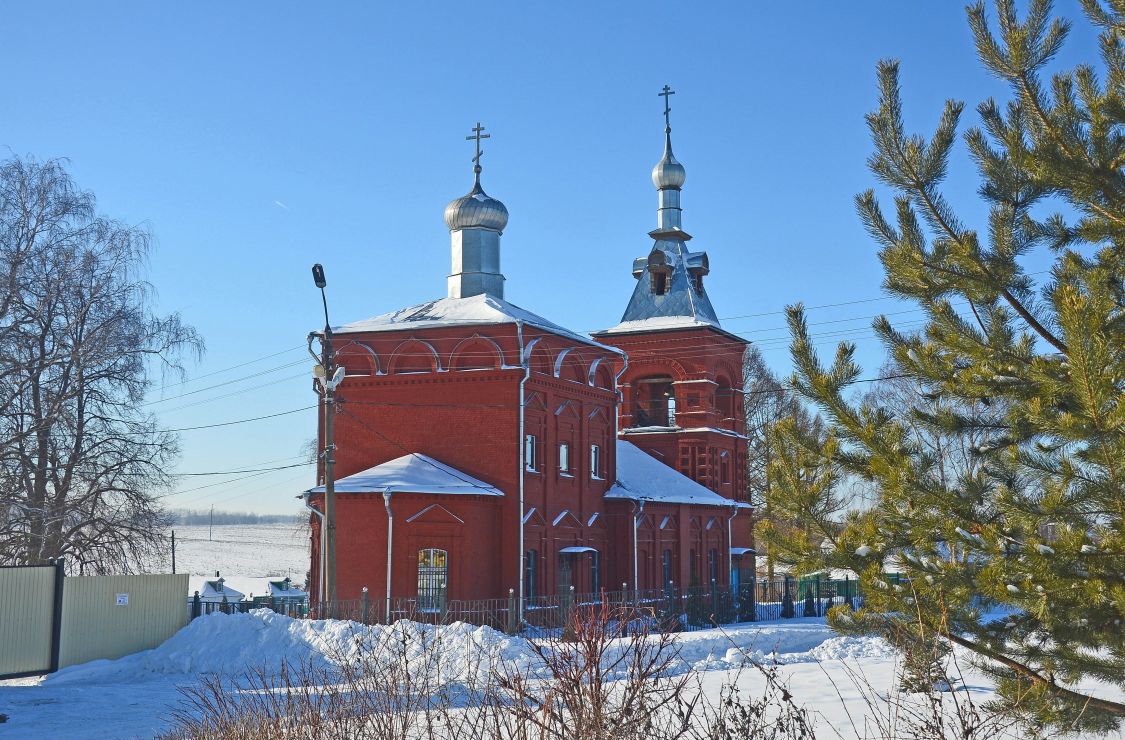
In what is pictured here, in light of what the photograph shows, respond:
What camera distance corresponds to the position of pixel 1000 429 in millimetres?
7633

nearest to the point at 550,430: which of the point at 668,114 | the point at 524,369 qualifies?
the point at 524,369

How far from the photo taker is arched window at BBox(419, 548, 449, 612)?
23.0 metres

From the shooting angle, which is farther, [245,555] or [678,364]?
[245,555]

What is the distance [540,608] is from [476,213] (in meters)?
9.90

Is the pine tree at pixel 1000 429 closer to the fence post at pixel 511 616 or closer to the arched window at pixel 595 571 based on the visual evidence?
the fence post at pixel 511 616

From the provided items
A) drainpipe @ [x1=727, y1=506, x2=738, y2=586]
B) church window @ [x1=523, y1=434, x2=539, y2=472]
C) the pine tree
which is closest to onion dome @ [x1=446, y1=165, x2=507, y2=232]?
church window @ [x1=523, y1=434, x2=539, y2=472]

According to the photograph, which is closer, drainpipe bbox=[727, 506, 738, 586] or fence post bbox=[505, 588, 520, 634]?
fence post bbox=[505, 588, 520, 634]

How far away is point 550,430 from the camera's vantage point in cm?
2561

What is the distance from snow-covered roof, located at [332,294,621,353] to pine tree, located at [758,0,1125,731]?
56.1 feet

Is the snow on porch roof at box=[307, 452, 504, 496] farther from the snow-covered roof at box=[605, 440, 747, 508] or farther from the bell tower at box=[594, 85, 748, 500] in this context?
the bell tower at box=[594, 85, 748, 500]

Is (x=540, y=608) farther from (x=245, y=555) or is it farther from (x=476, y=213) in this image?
(x=245, y=555)

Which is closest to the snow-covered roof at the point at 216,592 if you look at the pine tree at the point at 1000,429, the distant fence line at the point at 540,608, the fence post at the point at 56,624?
the distant fence line at the point at 540,608

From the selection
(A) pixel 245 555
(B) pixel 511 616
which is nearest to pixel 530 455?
(B) pixel 511 616

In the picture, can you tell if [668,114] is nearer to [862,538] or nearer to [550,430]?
[550,430]
